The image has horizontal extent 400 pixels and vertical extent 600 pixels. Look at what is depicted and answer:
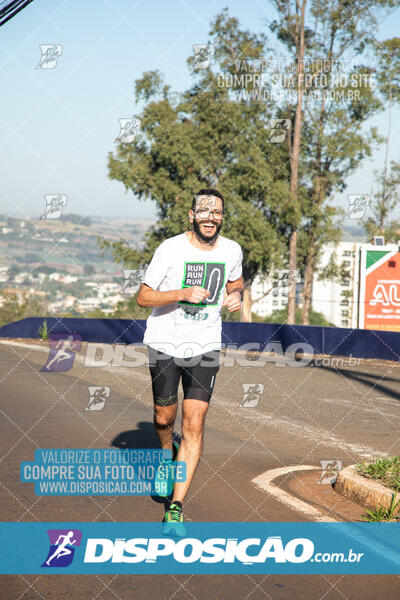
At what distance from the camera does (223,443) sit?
7723 millimetres

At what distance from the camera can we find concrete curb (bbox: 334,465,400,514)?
5.29 metres

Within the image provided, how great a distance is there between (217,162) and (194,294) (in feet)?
121

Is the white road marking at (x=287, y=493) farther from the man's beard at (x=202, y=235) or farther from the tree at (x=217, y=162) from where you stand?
the tree at (x=217, y=162)

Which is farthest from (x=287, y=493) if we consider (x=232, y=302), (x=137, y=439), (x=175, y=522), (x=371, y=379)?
(x=371, y=379)

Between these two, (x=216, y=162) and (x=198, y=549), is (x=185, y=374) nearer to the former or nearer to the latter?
(x=198, y=549)

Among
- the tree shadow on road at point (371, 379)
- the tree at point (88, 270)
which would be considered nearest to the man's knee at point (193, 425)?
the tree shadow on road at point (371, 379)

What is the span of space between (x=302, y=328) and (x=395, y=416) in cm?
1053

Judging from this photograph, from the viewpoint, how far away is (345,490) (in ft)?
18.9

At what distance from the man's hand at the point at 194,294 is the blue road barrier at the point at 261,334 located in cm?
1486

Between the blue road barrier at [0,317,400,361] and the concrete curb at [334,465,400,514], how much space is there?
13314 millimetres

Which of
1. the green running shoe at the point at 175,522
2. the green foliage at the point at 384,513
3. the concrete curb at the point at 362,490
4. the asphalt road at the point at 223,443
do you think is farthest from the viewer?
the concrete curb at the point at 362,490

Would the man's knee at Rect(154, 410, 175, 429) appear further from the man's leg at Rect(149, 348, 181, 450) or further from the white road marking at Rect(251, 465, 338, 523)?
the white road marking at Rect(251, 465, 338, 523)

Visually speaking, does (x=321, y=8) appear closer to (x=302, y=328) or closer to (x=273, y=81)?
(x=273, y=81)

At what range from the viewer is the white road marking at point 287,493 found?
511cm
